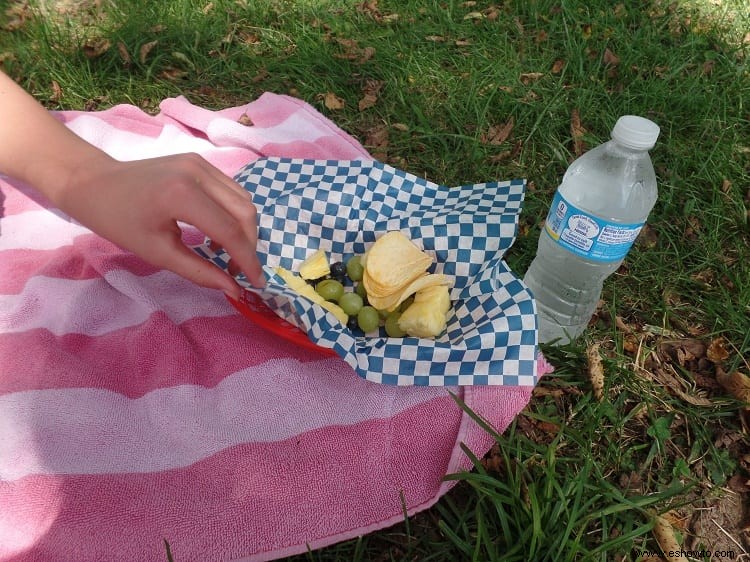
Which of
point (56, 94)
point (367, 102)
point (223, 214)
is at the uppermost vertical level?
point (223, 214)

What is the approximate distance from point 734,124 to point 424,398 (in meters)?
2.49

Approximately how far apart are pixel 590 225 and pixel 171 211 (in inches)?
51.4

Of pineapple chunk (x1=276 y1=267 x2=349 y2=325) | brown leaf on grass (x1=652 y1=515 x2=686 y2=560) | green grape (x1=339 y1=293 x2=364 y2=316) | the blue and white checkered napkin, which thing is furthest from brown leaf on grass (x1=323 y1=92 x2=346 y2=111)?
brown leaf on grass (x1=652 y1=515 x2=686 y2=560)

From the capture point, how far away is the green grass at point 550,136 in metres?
1.71

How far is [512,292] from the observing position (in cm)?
196

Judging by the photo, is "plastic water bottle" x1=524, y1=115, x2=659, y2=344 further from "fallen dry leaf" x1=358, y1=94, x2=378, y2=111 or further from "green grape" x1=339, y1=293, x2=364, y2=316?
"fallen dry leaf" x1=358, y1=94, x2=378, y2=111

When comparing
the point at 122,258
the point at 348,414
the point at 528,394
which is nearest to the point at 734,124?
the point at 528,394

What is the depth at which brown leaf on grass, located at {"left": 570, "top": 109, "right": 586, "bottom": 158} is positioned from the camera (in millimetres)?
2949

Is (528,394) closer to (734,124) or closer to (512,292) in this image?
(512,292)

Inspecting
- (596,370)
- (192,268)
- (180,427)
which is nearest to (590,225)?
(596,370)

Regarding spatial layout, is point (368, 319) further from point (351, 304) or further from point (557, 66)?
point (557, 66)

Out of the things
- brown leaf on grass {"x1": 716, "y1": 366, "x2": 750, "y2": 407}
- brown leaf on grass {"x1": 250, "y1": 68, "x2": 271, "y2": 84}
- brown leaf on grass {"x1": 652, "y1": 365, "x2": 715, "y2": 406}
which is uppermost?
brown leaf on grass {"x1": 250, "y1": 68, "x2": 271, "y2": 84}

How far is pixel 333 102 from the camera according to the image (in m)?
3.23

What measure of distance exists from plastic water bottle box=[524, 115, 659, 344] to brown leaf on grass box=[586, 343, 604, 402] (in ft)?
0.36
